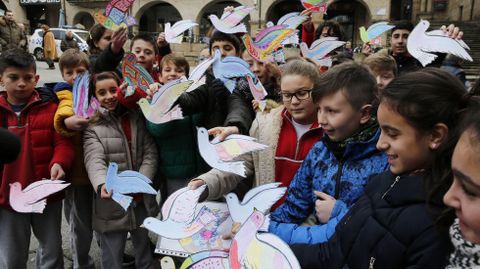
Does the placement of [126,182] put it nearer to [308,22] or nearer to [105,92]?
[105,92]

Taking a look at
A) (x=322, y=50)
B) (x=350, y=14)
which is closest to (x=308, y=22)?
(x=322, y=50)

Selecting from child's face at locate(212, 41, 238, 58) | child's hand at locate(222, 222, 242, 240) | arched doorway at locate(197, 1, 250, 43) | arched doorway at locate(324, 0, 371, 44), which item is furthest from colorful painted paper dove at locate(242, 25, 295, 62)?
arched doorway at locate(197, 1, 250, 43)

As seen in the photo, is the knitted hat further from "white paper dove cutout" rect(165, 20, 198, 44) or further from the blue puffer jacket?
the blue puffer jacket

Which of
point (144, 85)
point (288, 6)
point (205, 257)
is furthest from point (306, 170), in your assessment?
point (288, 6)

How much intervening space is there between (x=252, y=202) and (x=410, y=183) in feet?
1.70

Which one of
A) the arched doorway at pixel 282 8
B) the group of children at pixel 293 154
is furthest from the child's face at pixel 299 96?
the arched doorway at pixel 282 8

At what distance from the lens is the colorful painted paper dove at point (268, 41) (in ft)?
7.77

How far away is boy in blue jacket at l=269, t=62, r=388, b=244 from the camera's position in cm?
139

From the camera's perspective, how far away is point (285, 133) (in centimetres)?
184

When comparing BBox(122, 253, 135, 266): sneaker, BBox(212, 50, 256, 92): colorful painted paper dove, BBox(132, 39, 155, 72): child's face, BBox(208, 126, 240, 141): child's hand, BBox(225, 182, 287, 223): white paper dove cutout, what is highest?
BBox(132, 39, 155, 72): child's face

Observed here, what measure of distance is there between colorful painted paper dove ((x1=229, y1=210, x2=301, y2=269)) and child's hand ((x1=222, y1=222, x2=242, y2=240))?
0.32ft

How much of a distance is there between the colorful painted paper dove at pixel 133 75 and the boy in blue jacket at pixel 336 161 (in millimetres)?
955

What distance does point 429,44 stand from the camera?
7.70ft

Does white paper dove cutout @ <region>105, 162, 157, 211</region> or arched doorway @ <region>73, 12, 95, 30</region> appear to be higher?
arched doorway @ <region>73, 12, 95, 30</region>
